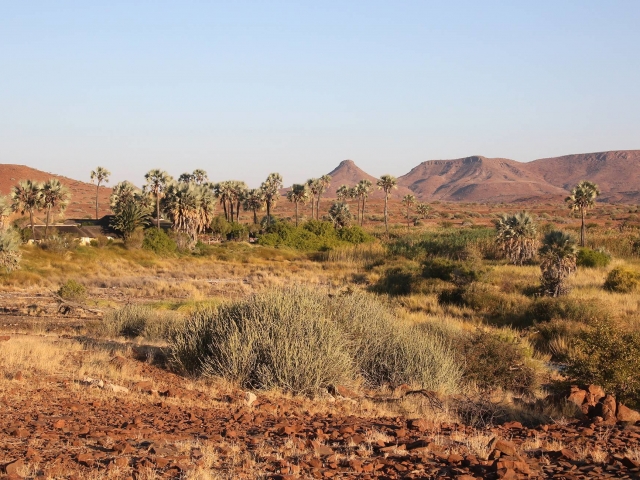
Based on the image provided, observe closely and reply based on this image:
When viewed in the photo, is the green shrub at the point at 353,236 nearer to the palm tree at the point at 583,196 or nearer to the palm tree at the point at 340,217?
the palm tree at the point at 340,217

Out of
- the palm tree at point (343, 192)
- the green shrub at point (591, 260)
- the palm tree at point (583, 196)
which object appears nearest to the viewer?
the green shrub at point (591, 260)

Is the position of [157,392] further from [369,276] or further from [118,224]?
[118,224]

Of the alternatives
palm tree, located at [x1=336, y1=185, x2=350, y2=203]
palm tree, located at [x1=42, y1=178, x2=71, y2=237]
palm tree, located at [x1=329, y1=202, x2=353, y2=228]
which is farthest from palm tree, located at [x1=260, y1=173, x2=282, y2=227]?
palm tree, located at [x1=42, y1=178, x2=71, y2=237]

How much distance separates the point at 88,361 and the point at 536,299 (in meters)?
20.6

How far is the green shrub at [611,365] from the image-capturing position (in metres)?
11.1

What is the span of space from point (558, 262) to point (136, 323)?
64.6ft

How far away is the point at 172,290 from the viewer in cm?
3397

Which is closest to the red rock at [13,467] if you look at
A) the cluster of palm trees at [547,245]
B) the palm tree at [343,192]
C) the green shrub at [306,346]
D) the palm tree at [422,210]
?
the green shrub at [306,346]

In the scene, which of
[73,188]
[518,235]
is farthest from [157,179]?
[73,188]

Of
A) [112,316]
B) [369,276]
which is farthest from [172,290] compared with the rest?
[112,316]

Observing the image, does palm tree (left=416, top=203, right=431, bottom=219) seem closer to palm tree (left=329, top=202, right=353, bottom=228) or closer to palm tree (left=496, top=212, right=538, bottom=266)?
palm tree (left=329, top=202, right=353, bottom=228)

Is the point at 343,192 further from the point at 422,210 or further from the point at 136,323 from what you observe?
the point at 136,323

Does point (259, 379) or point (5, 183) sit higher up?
point (5, 183)

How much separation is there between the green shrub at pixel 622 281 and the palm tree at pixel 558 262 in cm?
237
